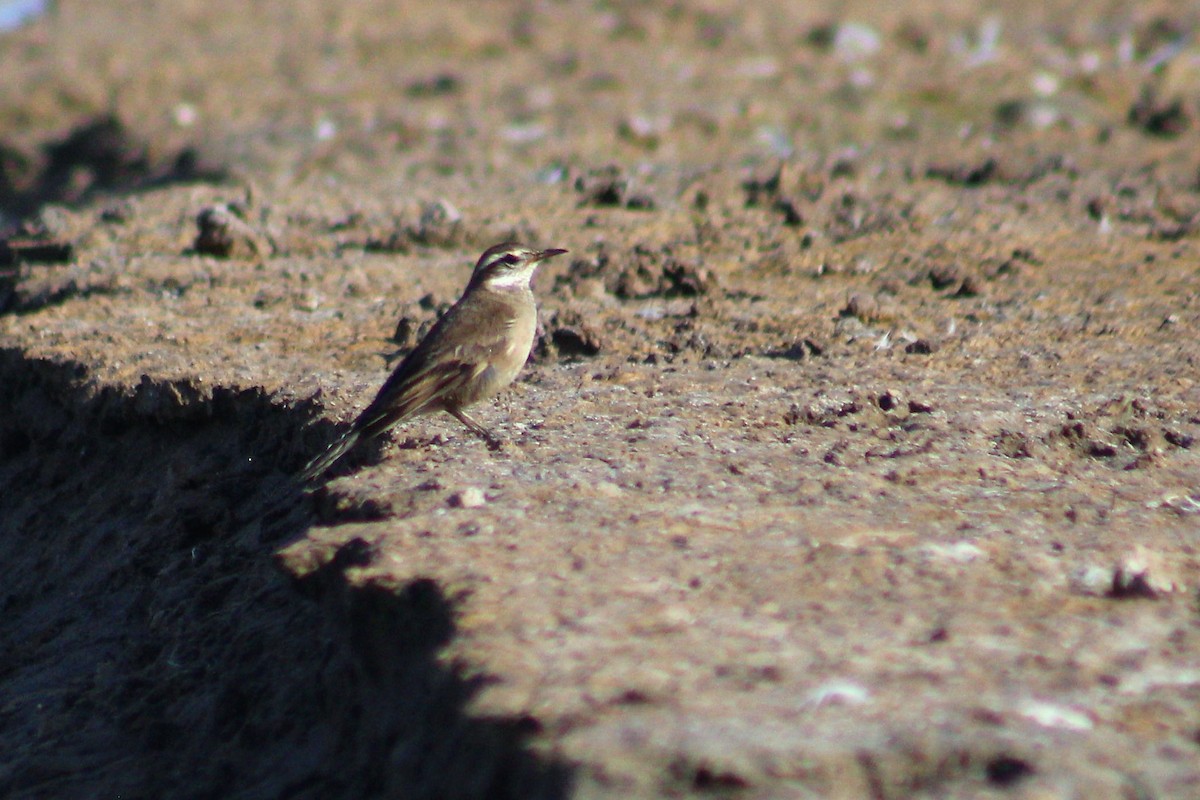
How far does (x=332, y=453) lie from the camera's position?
5.79 metres

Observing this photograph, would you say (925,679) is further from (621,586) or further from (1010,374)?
(1010,374)

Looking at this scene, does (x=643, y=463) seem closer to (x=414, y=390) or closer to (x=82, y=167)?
(x=414, y=390)

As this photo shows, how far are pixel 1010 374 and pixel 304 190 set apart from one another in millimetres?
6499

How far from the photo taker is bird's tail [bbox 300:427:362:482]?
5.79m

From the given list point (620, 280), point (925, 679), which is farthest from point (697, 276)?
point (925, 679)

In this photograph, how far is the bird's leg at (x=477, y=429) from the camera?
5699 mm

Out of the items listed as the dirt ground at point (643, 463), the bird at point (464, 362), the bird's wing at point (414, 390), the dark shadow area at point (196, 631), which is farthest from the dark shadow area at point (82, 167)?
the bird's wing at point (414, 390)

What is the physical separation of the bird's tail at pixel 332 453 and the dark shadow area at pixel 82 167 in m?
8.12

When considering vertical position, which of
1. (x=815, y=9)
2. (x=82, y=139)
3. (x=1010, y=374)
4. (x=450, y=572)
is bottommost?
(x=82, y=139)

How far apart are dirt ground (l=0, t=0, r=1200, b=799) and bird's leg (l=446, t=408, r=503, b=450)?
82 mm

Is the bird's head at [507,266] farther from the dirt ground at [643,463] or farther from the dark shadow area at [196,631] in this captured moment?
the dark shadow area at [196,631]

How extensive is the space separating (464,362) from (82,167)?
1108 cm

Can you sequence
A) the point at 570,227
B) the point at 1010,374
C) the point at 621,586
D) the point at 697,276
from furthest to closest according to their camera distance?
the point at 570,227, the point at 697,276, the point at 1010,374, the point at 621,586

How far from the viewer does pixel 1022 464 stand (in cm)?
545
